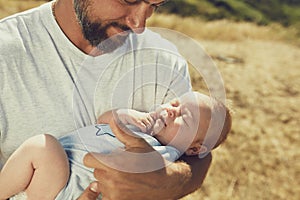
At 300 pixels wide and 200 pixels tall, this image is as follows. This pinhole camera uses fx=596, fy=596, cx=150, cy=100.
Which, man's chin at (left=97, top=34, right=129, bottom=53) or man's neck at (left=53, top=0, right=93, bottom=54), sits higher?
man's neck at (left=53, top=0, right=93, bottom=54)

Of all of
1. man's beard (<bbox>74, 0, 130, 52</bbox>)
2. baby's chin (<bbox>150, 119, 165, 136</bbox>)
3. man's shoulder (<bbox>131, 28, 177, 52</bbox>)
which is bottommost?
baby's chin (<bbox>150, 119, 165, 136</bbox>)

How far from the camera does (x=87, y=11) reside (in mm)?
2531

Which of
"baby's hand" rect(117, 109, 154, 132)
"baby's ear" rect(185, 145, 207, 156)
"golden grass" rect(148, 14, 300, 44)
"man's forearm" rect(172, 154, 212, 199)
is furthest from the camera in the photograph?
"golden grass" rect(148, 14, 300, 44)

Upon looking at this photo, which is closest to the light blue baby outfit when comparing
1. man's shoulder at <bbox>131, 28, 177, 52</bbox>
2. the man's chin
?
the man's chin

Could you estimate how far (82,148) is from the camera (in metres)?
2.32

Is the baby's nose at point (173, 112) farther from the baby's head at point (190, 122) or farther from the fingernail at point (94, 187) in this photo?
the fingernail at point (94, 187)

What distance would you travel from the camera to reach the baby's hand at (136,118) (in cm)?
251

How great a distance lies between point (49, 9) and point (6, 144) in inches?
23.5

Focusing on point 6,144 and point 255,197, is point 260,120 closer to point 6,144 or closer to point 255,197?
point 255,197

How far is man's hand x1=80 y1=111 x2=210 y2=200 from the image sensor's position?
216cm

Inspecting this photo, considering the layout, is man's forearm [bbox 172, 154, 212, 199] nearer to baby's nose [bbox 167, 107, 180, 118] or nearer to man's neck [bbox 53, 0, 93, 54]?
baby's nose [bbox 167, 107, 180, 118]

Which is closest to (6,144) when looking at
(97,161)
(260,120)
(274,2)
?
(97,161)

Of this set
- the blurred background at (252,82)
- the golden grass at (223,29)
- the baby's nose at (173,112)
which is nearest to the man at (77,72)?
the baby's nose at (173,112)

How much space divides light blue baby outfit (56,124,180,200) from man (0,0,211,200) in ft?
0.23
